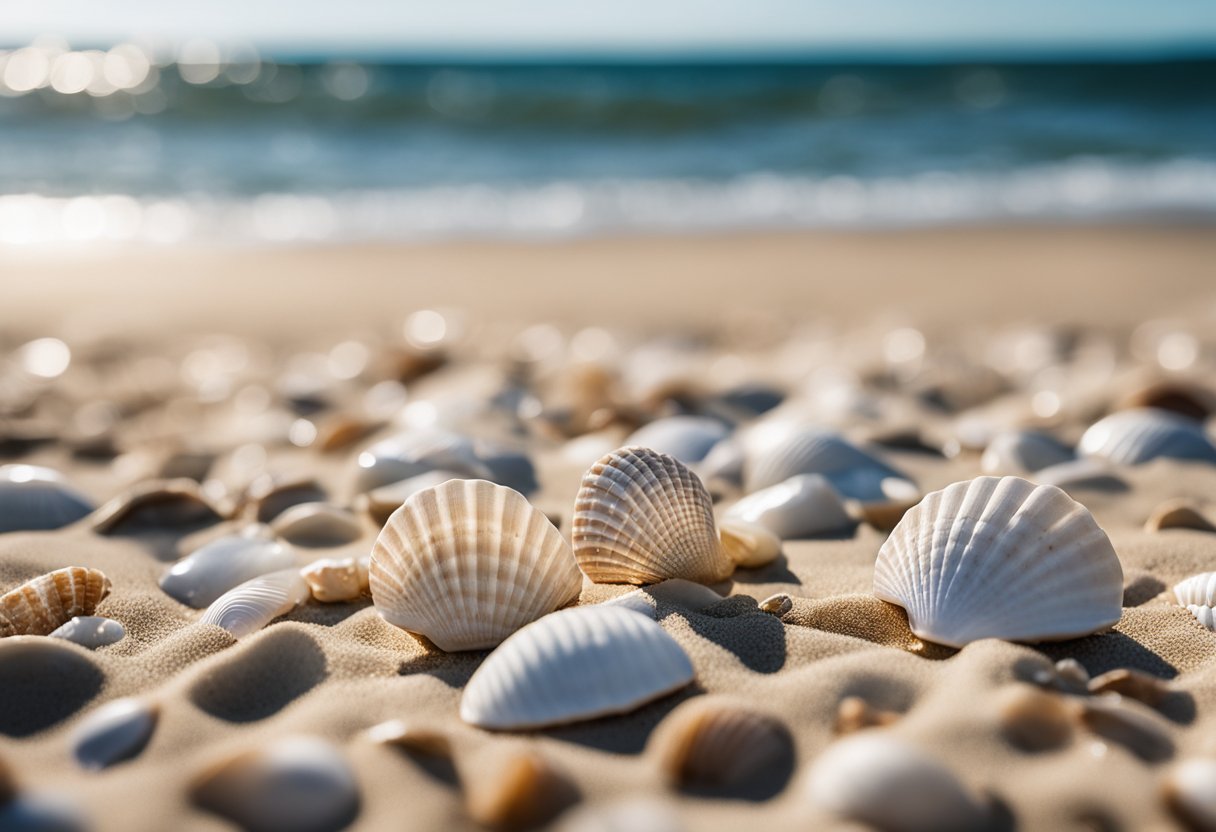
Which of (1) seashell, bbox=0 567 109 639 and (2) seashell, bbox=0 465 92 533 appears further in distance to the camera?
(2) seashell, bbox=0 465 92 533

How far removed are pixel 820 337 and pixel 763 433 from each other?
76.7 inches

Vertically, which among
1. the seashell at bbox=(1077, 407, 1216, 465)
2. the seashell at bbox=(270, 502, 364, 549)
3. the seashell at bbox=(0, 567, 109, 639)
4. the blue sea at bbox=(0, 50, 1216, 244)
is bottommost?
the seashell at bbox=(1077, 407, 1216, 465)

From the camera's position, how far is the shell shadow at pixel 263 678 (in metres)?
1.56

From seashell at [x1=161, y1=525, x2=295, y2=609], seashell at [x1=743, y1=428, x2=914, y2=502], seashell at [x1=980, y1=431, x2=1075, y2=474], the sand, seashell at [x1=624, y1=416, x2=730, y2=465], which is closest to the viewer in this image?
the sand

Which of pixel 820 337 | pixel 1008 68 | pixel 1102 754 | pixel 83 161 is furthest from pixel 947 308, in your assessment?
pixel 1008 68

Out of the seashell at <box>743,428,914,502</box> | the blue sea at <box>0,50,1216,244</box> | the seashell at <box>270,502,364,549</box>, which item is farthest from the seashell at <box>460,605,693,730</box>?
the blue sea at <box>0,50,1216,244</box>

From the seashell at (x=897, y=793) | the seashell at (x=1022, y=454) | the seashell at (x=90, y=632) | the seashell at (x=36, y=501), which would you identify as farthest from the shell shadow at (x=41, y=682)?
the seashell at (x=1022, y=454)

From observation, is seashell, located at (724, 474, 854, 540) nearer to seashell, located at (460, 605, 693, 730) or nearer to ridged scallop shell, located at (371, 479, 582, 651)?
ridged scallop shell, located at (371, 479, 582, 651)

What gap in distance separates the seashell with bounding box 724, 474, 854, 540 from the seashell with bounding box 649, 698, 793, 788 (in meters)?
0.96

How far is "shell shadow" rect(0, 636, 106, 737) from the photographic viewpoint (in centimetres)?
154

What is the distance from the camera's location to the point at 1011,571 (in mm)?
1674

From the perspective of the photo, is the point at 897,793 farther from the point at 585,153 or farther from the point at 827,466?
the point at 585,153

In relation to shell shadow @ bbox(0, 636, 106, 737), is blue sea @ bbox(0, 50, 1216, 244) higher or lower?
higher

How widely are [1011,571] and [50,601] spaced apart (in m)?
1.69
